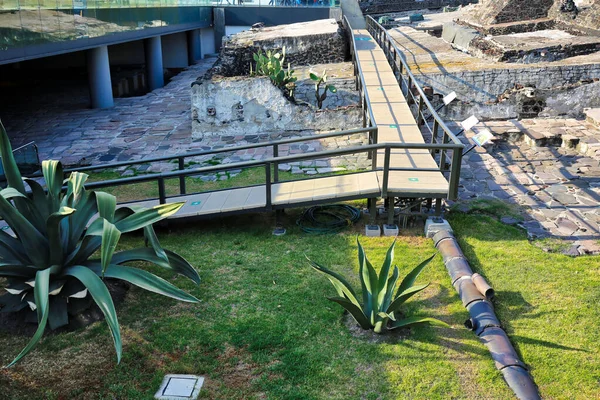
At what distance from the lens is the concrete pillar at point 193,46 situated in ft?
84.5

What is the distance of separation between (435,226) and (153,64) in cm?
1621

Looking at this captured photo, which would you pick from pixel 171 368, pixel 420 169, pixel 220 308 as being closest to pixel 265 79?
pixel 420 169

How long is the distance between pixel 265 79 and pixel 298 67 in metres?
4.74

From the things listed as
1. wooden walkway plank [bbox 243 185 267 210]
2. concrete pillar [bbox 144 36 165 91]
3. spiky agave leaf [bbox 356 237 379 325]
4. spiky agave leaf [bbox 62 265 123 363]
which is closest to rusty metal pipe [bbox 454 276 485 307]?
spiky agave leaf [bbox 356 237 379 325]

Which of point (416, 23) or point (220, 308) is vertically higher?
point (416, 23)

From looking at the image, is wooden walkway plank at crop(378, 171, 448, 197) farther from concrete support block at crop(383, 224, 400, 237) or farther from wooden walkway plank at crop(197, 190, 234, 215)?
wooden walkway plank at crop(197, 190, 234, 215)

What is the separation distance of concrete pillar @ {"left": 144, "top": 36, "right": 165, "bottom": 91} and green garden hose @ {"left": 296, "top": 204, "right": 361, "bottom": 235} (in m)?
14.6

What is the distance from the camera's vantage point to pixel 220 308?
5.28m

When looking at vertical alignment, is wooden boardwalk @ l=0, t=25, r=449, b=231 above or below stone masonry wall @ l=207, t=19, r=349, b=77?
below

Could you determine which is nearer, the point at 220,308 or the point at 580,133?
the point at 220,308

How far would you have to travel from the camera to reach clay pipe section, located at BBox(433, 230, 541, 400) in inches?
165

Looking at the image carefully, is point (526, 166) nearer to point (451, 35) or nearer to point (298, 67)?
point (298, 67)

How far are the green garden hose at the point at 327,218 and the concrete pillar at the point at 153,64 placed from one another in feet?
47.9

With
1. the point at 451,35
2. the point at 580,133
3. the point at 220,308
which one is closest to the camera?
the point at 220,308
